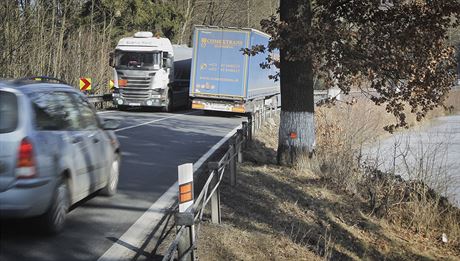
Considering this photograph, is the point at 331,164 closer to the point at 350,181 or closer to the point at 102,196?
the point at 350,181

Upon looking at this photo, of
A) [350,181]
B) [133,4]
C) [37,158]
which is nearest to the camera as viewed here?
[37,158]

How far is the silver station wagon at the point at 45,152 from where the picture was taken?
5.27 meters

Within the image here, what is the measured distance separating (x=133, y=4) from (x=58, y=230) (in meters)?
31.1

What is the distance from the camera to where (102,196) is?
7.86m

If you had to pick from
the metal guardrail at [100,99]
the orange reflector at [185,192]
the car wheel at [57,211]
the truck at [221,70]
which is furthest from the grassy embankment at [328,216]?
the metal guardrail at [100,99]

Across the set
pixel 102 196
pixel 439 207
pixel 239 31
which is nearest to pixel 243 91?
pixel 239 31

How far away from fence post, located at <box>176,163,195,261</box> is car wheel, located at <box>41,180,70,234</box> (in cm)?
157

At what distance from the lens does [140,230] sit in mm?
6234

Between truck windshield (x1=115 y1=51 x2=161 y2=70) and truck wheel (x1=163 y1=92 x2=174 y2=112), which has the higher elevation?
truck windshield (x1=115 y1=51 x2=161 y2=70)

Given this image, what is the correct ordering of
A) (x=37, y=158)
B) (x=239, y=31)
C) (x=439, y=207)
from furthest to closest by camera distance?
(x=239, y=31) < (x=439, y=207) < (x=37, y=158)

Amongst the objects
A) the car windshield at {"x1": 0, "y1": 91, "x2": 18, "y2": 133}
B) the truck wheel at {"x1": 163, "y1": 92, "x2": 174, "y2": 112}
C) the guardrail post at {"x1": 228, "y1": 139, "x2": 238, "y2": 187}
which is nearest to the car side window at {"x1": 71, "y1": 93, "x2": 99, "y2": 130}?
the car windshield at {"x1": 0, "y1": 91, "x2": 18, "y2": 133}

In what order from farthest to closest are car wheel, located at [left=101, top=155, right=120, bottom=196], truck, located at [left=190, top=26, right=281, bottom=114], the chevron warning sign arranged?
truck, located at [left=190, top=26, right=281, bottom=114] → the chevron warning sign → car wheel, located at [left=101, top=155, right=120, bottom=196]

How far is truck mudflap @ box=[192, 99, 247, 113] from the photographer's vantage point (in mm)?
24344

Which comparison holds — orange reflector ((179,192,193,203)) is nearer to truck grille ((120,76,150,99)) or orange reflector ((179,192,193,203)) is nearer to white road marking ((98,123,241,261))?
white road marking ((98,123,241,261))
